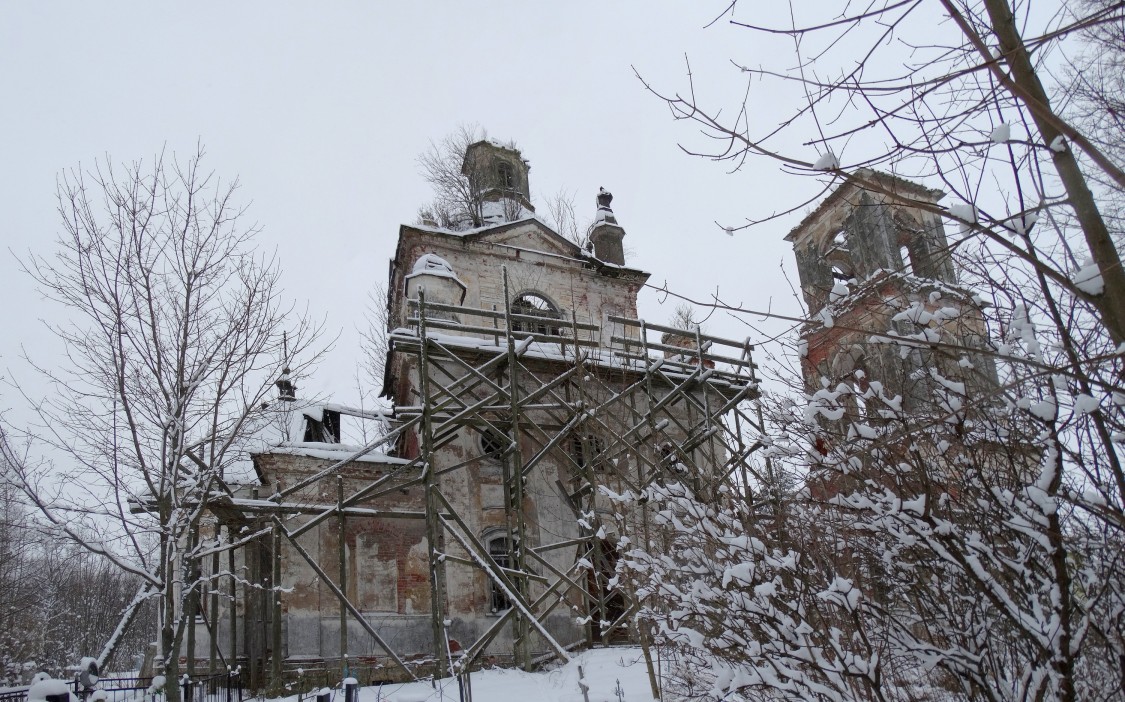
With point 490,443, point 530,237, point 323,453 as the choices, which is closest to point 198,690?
point 323,453

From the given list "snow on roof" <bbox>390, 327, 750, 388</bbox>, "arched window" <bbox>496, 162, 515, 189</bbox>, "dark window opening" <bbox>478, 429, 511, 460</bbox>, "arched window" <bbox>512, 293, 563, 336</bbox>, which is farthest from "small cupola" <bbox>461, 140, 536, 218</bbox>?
"dark window opening" <bbox>478, 429, 511, 460</bbox>

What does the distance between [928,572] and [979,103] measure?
7.65 ft

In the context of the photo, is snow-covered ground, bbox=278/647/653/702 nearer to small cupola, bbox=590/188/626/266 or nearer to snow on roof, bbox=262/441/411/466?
snow on roof, bbox=262/441/411/466

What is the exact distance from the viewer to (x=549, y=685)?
10.8 meters

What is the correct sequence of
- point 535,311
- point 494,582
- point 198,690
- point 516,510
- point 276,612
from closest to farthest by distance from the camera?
1. point 276,612
2. point 198,690
3. point 516,510
4. point 494,582
5. point 535,311

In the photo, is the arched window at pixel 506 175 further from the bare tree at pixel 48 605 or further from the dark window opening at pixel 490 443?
the bare tree at pixel 48 605

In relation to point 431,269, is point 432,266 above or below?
above

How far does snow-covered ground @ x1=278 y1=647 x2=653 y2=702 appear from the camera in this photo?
29.6 ft

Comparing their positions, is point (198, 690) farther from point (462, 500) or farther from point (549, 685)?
point (549, 685)

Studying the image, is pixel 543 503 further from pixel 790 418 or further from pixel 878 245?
pixel 878 245

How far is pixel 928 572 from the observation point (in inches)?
158

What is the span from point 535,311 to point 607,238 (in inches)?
176

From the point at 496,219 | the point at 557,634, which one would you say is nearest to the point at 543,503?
the point at 557,634

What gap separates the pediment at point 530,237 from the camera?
67.9ft
